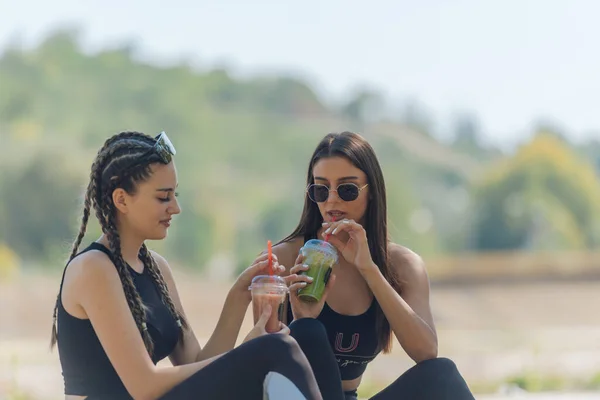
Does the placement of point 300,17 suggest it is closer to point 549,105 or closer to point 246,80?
point 246,80

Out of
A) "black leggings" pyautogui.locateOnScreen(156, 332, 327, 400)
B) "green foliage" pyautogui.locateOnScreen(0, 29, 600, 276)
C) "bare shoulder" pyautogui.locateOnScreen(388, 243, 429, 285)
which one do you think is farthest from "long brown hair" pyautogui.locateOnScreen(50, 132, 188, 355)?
"green foliage" pyautogui.locateOnScreen(0, 29, 600, 276)

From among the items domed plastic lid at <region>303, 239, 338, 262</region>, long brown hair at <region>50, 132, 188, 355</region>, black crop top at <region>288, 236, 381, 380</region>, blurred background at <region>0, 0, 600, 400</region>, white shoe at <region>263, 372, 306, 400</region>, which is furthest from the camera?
blurred background at <region>0, 0, 600, 400</region>

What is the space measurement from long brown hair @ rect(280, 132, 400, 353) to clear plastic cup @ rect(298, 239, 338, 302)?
0.79 feet

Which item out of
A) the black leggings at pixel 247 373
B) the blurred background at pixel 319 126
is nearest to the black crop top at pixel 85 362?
the black leggings at pixel 247 373

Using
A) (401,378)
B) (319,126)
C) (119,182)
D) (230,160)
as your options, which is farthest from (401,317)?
(319,126)

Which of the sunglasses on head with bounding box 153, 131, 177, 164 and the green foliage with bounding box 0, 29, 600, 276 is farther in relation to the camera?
the green foliage with bounding box 0, 29, 600, 276

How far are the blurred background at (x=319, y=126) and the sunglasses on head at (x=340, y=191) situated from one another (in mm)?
19121

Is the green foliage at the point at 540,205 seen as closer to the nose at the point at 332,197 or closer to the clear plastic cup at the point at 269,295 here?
the nose at the point at 332,197

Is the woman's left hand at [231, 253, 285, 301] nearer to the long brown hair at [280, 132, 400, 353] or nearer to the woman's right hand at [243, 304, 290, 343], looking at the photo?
the woman's right hand at [243, 304, 290, 343]

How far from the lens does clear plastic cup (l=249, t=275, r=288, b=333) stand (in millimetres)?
2453

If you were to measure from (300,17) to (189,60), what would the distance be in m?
4.43

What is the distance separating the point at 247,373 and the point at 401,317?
1.84 feet

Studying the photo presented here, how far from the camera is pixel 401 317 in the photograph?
8.77 ft

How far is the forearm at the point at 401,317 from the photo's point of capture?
267 centimetres
